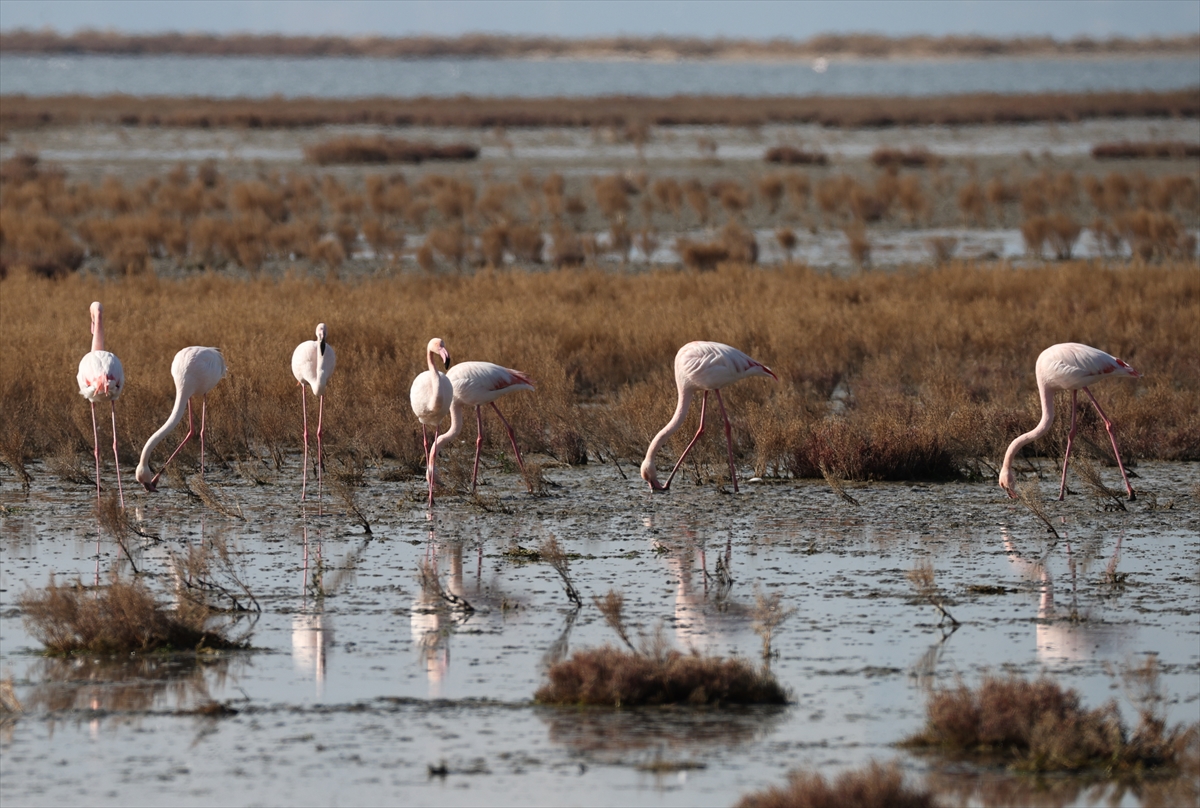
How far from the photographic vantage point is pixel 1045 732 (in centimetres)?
610

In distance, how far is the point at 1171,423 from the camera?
1298 cm

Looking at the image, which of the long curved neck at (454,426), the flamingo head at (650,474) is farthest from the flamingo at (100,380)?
the flamingo head at (650,474)

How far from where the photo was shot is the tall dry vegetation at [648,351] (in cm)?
1255

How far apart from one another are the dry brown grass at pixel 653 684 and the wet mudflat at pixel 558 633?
0.08 m

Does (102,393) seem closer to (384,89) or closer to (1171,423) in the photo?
(1171,423)

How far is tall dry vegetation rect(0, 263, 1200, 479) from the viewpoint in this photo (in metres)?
12.5

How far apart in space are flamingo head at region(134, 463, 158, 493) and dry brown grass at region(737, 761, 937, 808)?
6717 millimetres

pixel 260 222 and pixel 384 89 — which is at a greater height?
pixel 384 89

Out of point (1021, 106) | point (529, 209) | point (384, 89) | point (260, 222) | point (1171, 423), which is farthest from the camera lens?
point (384, 89)

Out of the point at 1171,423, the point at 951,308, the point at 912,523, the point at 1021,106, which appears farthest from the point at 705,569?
the point at 1021,106

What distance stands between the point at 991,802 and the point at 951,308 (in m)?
12.6

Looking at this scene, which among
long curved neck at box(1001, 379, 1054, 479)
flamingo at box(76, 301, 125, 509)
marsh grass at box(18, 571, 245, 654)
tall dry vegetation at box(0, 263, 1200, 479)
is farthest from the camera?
tall dry vegetation at box(0, 263, 1200, 479)

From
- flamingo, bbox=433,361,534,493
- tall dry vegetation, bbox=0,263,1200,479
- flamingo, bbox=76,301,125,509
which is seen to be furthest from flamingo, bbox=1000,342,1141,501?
flamingo, bbox=76,301,125,509

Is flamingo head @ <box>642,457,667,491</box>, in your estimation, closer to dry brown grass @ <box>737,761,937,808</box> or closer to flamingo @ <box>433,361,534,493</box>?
flamingo @ <box>433,361,534,493</box>
